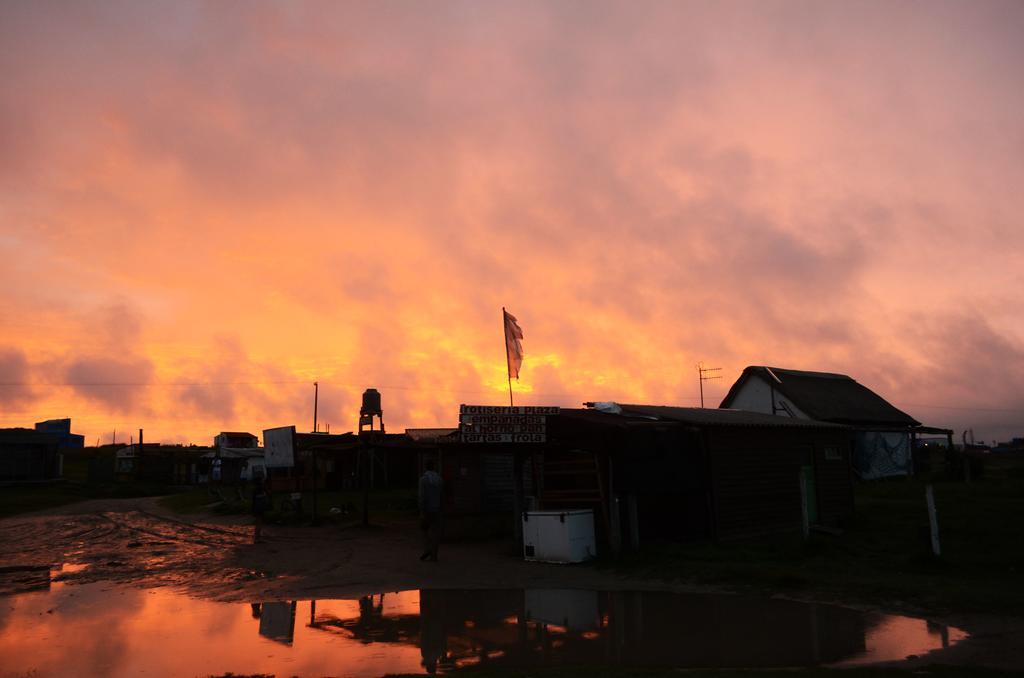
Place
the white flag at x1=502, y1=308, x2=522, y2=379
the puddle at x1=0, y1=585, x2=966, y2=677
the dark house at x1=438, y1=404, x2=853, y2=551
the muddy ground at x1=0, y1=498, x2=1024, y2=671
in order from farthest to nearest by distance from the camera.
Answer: the white flag at x1=502, y1=308, x2=522, y2=379 < the dark house at x1=438, y1=404, x2=853, y2=551 < the muddy ground at x1=0, y1=498, x2=1024, y2=671 < the puddle at x1=0, y1=585, x2=966, y2=677

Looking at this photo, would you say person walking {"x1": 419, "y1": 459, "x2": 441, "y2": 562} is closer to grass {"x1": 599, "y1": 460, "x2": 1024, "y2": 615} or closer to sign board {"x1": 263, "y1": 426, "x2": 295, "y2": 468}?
grass {"x1": 599, "y1": 460, "x2": 1024, "y2": 615}

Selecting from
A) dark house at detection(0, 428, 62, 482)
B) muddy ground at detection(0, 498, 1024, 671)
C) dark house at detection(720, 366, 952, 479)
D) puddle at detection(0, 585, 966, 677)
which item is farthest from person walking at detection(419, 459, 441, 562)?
dark house at detection(0, 428, 62, 482)

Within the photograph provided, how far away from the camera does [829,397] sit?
44.1 m

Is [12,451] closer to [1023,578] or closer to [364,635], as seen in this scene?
[364,635]

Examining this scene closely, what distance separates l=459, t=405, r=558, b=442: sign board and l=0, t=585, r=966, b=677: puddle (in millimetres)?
4903

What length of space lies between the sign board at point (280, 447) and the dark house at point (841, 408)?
26606mm

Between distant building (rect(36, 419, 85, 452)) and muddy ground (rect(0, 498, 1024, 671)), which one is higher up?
distant building (rect(36, 419, 85, 452))

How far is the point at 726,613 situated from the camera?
460 inches

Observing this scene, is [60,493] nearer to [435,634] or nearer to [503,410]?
[503,410]

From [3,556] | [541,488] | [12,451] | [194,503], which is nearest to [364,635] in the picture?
[541,488]

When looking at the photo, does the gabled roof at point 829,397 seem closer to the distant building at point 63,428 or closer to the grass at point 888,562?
the grass at point 888,562

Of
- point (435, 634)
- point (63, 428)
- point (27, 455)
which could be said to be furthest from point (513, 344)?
point (63, 428)

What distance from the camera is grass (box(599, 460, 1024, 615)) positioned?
41.6 ft

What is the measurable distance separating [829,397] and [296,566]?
35.9 metres
